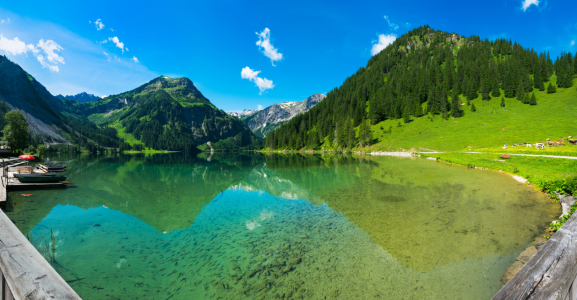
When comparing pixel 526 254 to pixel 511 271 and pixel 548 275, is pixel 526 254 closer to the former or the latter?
pixel 511 271

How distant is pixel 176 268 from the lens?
924 centimetres

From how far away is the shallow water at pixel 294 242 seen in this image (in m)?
7.81

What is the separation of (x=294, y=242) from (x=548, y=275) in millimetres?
9633

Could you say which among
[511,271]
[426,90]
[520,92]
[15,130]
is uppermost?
[426,90]

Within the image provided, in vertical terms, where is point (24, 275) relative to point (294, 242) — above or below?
above

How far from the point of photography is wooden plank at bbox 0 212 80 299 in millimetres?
2238

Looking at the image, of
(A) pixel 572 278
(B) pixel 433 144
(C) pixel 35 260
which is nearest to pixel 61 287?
(C) pixel 35 260

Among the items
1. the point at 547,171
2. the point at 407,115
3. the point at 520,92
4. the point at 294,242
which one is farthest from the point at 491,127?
the point at 294,242

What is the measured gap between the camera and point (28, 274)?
8.45 ft

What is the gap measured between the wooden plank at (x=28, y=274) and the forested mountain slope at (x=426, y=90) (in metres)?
93.7

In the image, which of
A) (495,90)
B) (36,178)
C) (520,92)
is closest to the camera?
(36,178)

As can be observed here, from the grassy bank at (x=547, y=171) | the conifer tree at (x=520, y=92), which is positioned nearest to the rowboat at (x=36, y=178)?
the grassy bank at (x=547, y=171)

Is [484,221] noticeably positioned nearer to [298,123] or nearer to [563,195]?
[563,195]

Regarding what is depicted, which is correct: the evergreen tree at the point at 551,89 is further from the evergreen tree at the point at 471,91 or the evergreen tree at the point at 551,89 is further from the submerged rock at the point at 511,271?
the submerged rock at the point at 511,271
